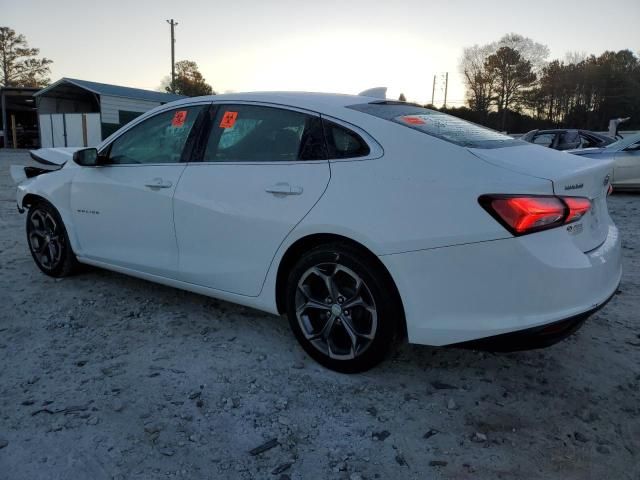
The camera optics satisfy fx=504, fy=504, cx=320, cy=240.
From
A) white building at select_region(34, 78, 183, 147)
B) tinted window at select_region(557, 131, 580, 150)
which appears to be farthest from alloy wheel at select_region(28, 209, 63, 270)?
white building at select_region(34, 78, 183, 147)

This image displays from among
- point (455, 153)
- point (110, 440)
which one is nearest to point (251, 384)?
point (110, 440)

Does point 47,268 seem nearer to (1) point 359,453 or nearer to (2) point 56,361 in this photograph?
(2) point 56,361

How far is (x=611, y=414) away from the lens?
2.49 meters

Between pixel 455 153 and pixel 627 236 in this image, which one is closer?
pixel 455 153

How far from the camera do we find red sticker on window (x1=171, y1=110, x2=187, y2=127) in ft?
11.7

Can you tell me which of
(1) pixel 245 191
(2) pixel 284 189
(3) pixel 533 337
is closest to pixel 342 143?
(2) pixel 284 189

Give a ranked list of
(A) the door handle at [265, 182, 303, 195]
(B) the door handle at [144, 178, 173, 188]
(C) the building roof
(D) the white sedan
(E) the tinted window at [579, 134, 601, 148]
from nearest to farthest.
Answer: (D) the white sedan, (A) the door handle at [265, 182, 303, 195], (B) the door handle at [144, 178, 173, 188], (E) the tinted window at [579, 134, 601, 148], (C) the building roof

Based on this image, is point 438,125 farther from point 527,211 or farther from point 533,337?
point 533,337

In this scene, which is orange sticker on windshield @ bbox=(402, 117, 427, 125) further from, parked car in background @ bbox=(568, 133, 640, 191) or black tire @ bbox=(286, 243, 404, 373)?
parked car in background @ bbox=(568, 133, 640, 191)

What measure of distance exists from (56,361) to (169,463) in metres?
1.31

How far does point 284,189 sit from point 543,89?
215ft

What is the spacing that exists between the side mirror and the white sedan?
0.03 m

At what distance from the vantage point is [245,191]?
3016 mm

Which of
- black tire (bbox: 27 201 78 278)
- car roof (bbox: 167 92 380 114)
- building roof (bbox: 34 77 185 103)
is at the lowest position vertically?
black tire (bbox: 27 201 78 278)
